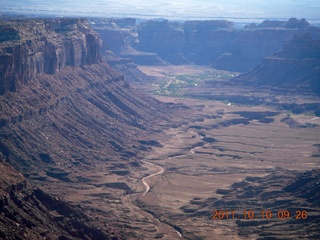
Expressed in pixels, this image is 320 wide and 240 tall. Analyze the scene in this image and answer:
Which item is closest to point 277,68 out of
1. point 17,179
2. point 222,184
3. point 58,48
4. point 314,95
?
point 314,95

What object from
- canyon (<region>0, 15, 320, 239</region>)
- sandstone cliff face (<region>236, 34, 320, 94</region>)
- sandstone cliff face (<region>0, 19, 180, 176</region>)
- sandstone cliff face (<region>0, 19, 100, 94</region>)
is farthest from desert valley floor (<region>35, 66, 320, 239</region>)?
sandstone cliff face (<region>236, 34, 320, 94</region>)

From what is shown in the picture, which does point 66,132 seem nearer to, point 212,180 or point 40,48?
point 40,48

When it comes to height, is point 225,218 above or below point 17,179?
below

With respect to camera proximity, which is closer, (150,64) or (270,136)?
(270,136)

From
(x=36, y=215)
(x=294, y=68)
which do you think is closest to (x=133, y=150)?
(x=36, y=215)

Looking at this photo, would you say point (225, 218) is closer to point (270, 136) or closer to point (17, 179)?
point (17, 179)

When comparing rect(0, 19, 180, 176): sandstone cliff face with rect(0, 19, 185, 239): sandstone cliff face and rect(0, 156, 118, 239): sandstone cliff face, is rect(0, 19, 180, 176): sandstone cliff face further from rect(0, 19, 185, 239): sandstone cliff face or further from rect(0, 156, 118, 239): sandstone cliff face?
rect(0, 156, 118, 239): sandstone cliff face
